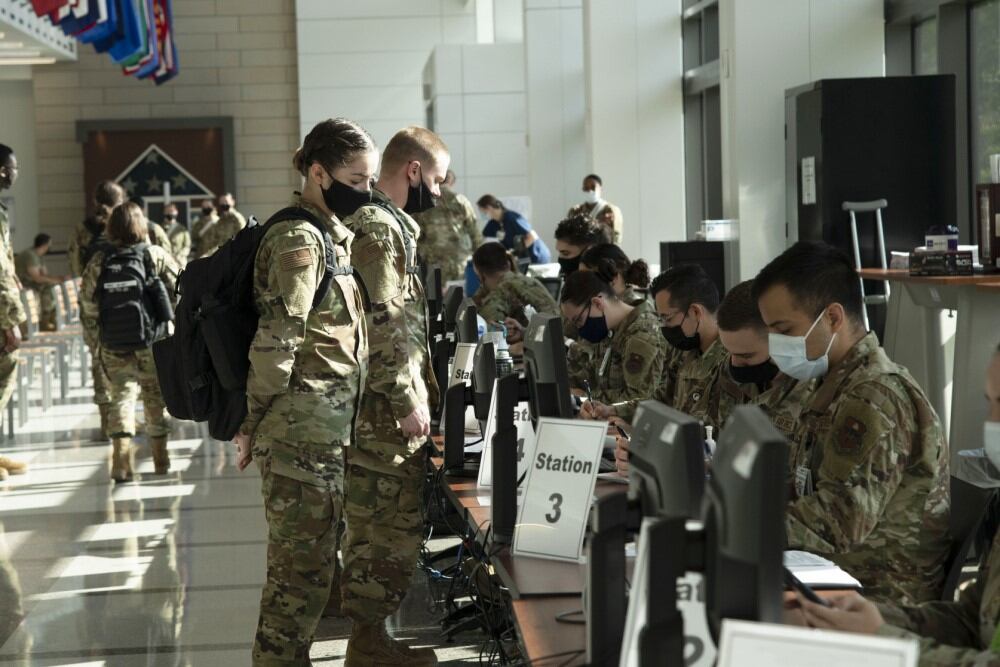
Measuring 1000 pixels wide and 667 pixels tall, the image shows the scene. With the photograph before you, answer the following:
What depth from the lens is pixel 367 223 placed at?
11.0 ft

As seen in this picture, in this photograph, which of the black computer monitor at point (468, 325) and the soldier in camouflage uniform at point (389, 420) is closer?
the soldier in camouflage uniform at point (389, 420)

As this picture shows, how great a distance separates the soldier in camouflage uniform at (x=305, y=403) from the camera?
3.05 meters

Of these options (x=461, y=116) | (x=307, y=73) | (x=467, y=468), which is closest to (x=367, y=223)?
(x=467, y=468)

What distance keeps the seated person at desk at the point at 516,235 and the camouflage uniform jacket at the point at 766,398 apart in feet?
23.9

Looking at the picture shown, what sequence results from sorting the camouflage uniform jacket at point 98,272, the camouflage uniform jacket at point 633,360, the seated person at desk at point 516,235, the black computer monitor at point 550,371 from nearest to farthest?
1. the black computer monitor at point 550,371
2. the camouflage uniform jacket at point 633,360
3. the camouflage uniform jacket at point 98,272
4. the seated person at desk at point 516,235

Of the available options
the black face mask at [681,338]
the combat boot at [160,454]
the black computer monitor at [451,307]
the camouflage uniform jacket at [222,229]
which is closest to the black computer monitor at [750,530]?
the black face mask at [681,338]

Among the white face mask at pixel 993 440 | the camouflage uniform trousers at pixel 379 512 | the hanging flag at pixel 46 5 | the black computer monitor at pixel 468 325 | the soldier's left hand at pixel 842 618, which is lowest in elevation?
the camouflage uniform trousers at pixel 379 512

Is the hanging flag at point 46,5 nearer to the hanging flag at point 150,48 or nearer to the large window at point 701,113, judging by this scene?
the hanging flag at point 150,48

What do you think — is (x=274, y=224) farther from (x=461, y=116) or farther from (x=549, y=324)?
(x=461, y=116)

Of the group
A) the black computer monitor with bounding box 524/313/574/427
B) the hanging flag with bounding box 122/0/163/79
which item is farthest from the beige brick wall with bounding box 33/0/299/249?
the black computer monitor with bounding box 524/313/574/427

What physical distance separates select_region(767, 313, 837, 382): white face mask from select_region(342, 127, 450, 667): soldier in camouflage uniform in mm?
1123

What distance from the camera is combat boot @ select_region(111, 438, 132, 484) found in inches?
279

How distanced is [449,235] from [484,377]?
7.35 meters

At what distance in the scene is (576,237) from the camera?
20.9 ft
